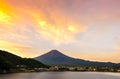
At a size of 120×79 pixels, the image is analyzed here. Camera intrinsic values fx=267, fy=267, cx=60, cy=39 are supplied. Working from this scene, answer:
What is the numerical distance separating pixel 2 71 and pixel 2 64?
521cm

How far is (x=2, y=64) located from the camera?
192 metres

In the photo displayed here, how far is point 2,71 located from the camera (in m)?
190
